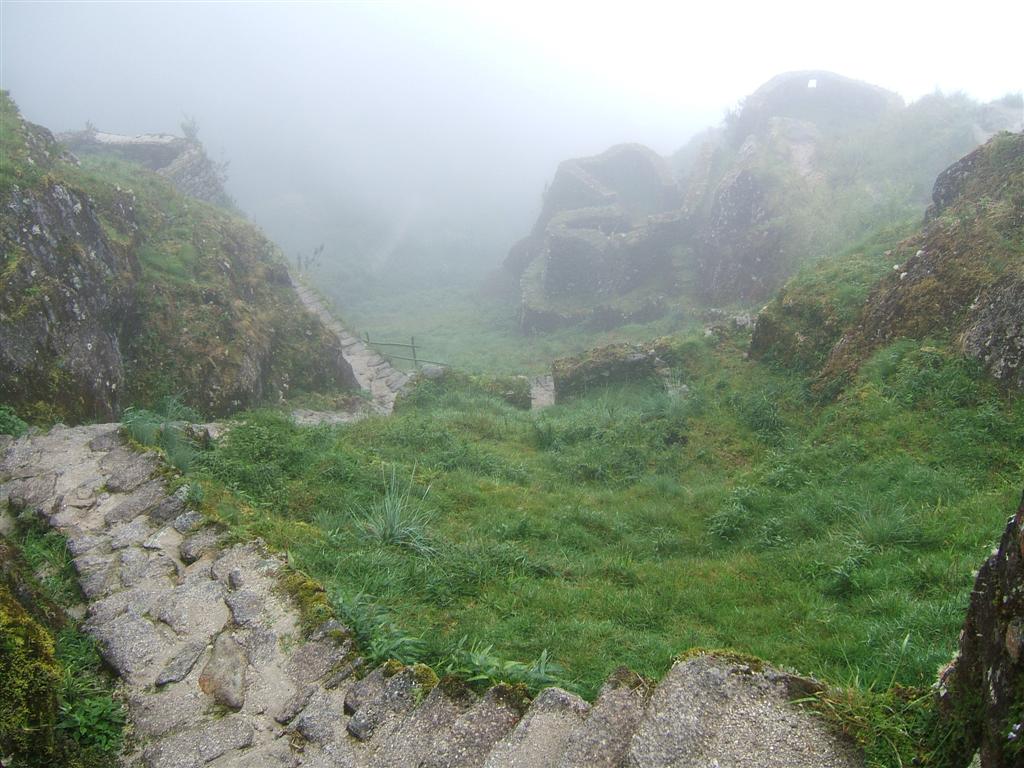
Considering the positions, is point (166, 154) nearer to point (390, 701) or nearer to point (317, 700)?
point (317, 700)

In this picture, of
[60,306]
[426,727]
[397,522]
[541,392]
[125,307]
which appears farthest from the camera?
[541,392]

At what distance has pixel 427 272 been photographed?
123 feet

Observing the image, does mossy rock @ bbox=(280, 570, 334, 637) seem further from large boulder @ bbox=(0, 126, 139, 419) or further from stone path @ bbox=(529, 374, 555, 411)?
stone path @ bbox=(529, 374, 555, 411)

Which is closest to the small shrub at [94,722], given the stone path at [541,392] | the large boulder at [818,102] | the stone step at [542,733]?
the stone step at [542,733]

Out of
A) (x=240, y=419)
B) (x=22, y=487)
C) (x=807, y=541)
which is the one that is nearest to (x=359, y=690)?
(x=807, y=541)

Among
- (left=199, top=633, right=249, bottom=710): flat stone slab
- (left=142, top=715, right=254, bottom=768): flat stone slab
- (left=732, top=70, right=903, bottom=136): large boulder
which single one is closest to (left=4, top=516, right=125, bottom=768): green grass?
(left=142, top=715, right=254, bottom=768): flat stone slab

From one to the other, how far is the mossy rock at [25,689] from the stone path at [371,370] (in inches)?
493

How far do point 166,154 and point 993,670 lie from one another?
1341 inches

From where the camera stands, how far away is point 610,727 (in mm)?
3221

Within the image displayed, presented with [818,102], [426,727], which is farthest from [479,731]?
[818,102]

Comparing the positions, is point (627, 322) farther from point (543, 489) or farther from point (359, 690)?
point (359, 690)

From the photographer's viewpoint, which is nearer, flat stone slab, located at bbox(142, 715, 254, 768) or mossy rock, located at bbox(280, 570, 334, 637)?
flat stone slab, located at bbox(142, 715, 254, 768)

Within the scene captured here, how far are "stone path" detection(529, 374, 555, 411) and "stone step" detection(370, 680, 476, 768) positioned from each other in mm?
11895

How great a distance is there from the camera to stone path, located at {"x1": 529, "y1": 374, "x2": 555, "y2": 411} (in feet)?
53.8
